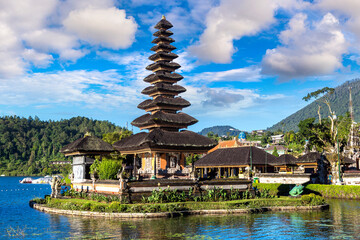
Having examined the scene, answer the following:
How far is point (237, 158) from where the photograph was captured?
2393 inches

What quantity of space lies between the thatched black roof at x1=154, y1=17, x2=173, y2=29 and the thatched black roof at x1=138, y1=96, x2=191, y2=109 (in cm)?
1099

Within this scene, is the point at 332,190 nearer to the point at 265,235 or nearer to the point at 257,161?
the point at 257,161

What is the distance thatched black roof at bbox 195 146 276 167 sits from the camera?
196 feet

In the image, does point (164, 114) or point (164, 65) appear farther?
point (164, 65)

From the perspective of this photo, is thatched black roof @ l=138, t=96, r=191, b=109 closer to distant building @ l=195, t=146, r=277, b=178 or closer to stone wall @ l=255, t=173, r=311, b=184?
distant building @ l=195, t=146, r=277, b=178

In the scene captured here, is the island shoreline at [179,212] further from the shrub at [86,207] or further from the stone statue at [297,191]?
the stone statue at [297,191]

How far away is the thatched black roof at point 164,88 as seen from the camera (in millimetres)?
50344

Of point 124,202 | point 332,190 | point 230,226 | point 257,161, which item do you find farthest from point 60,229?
point 257,161

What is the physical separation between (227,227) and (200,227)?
6.21ft

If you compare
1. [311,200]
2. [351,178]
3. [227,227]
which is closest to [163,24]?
[311,200]

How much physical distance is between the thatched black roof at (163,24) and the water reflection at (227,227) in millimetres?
31564

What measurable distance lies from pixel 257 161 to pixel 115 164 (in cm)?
2809

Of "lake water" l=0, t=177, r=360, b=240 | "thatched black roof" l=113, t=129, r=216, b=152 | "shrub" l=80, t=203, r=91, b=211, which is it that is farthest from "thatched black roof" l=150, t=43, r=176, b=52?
"lake water" l=0, t=177, r=360, b=240

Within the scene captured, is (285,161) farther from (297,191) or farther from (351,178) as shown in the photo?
(297,191)
